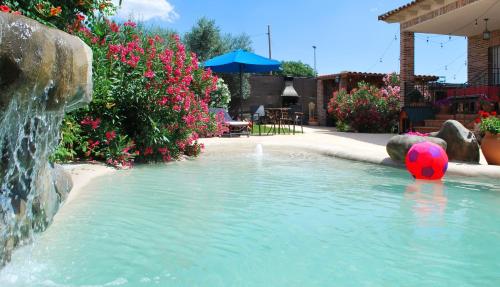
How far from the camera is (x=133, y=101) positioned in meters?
7.59

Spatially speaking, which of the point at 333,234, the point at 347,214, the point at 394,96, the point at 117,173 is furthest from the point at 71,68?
the point at 394,96

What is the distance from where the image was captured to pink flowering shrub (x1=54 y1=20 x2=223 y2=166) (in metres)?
7.07

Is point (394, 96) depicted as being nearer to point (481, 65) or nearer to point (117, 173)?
point (481, 65)

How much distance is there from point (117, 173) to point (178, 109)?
1695 millimetres

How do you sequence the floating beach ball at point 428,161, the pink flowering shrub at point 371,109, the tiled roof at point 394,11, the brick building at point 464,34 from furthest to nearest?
the pink flowering shrub at point 371,109
the tiled roof at point 394,11
the brick building at point 464,34
the floating beach ball at point 428,161

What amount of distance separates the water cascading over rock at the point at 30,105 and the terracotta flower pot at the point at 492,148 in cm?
630

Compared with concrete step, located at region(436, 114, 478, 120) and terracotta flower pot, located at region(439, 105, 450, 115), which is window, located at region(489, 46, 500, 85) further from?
concrete step, located at region(436, 114, 478, 120)

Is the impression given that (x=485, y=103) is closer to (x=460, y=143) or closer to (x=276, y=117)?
(x=460, y=143)

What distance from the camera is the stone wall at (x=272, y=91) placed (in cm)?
2308

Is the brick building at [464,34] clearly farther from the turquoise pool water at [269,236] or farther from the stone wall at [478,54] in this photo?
the turquoise pool water at [269,236]

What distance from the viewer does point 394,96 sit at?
16359 millimetres

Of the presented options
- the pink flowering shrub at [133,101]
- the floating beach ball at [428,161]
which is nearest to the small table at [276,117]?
the pink flowering shrub at [133,101]

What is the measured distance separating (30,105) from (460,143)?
6.65m

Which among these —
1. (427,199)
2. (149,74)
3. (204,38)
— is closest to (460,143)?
(427,199)
